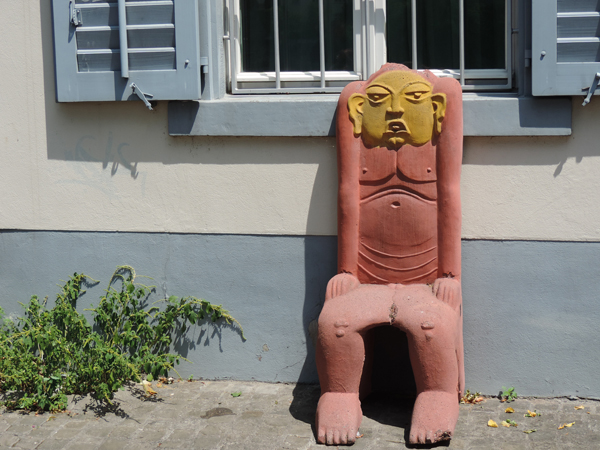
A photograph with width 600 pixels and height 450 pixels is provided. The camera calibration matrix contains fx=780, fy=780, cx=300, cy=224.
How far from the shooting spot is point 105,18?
4.70 meters

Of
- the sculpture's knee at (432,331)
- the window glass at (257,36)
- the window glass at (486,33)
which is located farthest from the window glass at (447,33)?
the sculpture's knee at (432,331)

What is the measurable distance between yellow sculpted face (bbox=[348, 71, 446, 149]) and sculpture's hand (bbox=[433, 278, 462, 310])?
30.9 inches

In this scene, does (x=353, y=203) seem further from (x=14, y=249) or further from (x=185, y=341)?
(x=14, y=249)

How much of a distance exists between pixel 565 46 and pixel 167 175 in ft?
8.03

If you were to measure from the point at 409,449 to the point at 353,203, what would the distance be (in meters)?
1.38

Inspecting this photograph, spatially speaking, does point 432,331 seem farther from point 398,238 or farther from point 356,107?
point 356,107

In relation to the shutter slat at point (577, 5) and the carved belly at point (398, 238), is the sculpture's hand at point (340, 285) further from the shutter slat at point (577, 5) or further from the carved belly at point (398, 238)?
the shutter slat at point (577, 5)

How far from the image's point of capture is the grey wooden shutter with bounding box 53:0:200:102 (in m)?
4.60

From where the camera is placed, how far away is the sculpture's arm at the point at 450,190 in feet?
14.1

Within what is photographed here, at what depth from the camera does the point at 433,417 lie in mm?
3961

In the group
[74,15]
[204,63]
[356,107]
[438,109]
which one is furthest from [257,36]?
[438,109]

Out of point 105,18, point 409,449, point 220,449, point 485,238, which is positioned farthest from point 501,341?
point 105,18

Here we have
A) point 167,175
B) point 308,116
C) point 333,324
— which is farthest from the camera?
point 167,175

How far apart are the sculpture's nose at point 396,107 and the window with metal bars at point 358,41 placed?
0.48 meters
